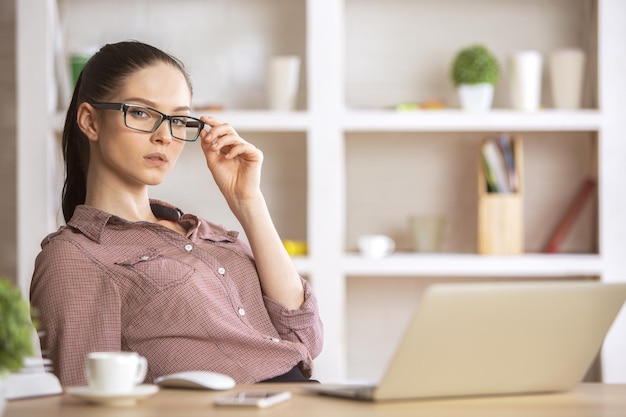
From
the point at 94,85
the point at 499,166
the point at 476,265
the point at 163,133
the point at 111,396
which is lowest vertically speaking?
the point at 476,265

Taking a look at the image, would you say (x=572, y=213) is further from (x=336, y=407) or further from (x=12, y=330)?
(x=12, y=330)

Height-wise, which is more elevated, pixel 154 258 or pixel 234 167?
pixel 234 167

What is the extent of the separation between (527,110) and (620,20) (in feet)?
1.43

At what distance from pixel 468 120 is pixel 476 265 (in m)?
0.50

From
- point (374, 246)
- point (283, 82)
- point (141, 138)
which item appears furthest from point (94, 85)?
point (374, 246)

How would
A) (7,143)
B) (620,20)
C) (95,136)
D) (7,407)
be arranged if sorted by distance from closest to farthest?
(7,407) → (95,136) → (620,20) → (7,143)

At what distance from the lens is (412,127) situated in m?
3.40

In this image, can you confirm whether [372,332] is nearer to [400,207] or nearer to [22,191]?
[400,207]

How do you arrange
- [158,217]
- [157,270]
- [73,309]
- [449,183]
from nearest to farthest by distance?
[73,309], [157,270], [158,217], [449,183]

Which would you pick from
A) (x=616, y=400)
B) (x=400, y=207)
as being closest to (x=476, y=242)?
(x=400, y=207)

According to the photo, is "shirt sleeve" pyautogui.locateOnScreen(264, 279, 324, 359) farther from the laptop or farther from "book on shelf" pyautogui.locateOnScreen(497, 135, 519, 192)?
"book on shelf" pyautogui.locateOnScreen(497, 135, 519, 192)

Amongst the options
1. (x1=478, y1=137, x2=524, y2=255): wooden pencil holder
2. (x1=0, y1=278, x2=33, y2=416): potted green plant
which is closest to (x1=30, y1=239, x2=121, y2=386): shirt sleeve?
(x1=0, y1=278, x2=33, y2=416): potted green plant

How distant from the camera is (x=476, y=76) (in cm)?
340

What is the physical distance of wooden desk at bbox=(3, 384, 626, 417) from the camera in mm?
1176
